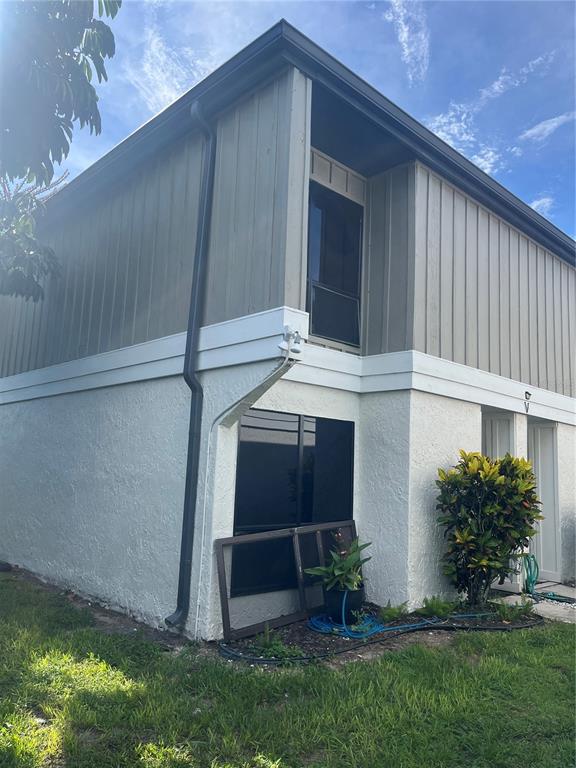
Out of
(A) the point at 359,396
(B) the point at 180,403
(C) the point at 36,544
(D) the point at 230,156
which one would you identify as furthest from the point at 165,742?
(C) the point at 36,544

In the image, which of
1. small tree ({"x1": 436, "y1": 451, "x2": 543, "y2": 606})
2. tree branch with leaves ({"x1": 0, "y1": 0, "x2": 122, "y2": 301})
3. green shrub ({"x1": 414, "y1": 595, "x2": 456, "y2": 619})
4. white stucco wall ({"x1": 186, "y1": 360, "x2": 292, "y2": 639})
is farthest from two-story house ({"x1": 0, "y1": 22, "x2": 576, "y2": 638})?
tree branch with leaves ({"x1": 0, "y1": 0, "x2": 122, "y2": 301})

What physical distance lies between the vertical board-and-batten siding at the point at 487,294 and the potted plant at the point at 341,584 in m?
2.40

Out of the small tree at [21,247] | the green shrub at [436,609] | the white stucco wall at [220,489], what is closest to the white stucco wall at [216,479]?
the white stucco wall at [220,489]

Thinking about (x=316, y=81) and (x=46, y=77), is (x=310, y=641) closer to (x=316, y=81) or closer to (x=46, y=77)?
(x=316, y=81)

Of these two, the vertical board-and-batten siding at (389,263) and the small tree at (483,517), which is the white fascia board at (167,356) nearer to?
the vertical board-and-batten siding at (389,263)

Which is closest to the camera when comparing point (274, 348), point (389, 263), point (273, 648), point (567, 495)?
point (273, 648)

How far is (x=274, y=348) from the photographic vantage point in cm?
509

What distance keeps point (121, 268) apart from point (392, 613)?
201 inches

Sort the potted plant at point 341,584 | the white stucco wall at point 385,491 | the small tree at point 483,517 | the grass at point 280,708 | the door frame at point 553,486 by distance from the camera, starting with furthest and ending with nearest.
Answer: the door frame at point 553,486 → the white stucco wall at point 385,491 → the small tree at point 483,517 → the potted plant at point 341,584 → the grass at point 280,708

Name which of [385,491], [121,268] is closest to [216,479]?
[385,491]

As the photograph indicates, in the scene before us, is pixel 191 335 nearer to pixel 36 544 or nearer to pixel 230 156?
pixel 230 156

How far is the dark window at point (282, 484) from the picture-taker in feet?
18.7


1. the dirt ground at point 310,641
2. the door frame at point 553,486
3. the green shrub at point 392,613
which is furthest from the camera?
the door frame at point 553,486

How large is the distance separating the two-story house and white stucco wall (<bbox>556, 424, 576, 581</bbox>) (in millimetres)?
57
